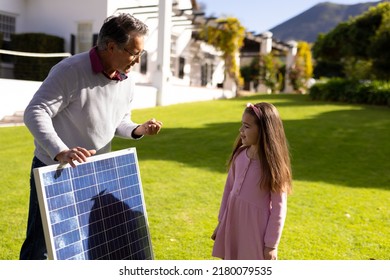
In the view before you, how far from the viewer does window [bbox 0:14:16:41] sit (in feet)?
61.1

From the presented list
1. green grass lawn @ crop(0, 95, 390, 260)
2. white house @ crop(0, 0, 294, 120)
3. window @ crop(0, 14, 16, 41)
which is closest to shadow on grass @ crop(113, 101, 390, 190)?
green grass lawn @ crop(0, 95, 390, 260)

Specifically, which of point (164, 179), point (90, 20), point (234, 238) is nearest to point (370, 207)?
point (164, 179)

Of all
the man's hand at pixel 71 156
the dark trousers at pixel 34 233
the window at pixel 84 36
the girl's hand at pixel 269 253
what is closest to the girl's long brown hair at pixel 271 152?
the girl's hand at pixel 269 253

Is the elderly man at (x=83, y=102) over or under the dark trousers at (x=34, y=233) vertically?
over

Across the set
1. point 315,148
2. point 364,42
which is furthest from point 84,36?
point 364,42

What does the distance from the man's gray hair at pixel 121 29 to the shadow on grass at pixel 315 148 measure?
5125 millimetres

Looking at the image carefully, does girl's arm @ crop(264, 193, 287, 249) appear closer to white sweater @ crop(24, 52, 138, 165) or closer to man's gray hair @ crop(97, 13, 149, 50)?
white sweater @ crop(24, 52, 138, 165)

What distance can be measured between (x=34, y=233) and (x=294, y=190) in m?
4.48

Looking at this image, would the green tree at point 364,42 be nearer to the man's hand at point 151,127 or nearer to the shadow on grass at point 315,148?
the shadow on grass at point 315,148

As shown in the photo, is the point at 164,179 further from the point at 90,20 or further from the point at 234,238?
the point at 90,20

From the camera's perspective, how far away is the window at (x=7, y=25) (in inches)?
733

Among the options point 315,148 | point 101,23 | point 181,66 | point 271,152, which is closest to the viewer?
point 271,152

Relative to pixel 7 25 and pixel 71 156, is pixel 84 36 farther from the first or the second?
pixel 71 156

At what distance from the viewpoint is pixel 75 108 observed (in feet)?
9.06
